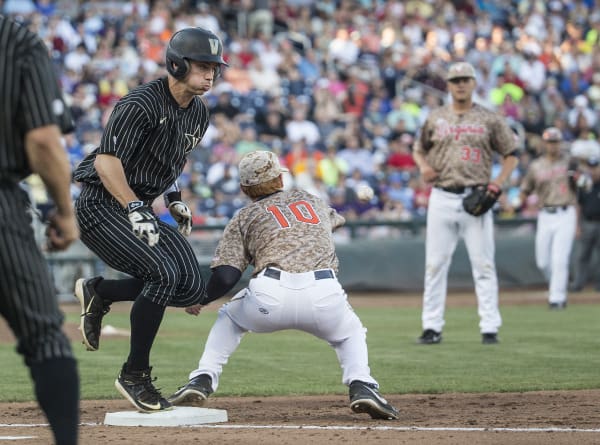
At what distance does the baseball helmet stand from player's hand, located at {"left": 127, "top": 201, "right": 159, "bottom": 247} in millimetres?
839

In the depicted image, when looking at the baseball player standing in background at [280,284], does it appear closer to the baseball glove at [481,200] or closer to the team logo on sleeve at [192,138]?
the team logo on sleeve at [192,138]

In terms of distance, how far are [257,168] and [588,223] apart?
1238cm

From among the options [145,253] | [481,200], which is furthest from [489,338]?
[145,253]

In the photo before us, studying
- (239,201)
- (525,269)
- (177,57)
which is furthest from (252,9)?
(177,57)

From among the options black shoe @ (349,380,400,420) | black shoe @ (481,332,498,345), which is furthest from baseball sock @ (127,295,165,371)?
black shoe @ (481,332,498,345)

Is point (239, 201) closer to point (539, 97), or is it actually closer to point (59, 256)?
point (59, 256)

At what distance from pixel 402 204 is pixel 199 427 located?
1332cm

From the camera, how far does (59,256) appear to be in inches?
664

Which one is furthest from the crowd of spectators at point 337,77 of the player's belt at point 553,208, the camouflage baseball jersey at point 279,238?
the camouflage baseball jersey at point 279,238

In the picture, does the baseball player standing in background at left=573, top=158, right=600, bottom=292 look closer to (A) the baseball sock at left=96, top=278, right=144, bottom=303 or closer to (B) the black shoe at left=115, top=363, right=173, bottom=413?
(A) the baseball sock at left=96, top=278, right=144, bottom=303

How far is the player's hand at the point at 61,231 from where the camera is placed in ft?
13.9

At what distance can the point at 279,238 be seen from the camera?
251 inches

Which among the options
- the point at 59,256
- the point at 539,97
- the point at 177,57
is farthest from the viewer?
the point at 539,97

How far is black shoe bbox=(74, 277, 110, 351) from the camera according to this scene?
6.62 metres
